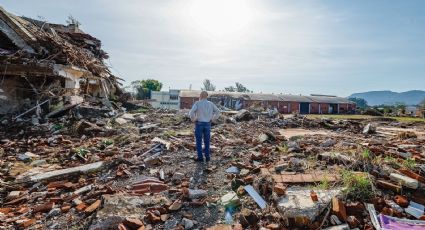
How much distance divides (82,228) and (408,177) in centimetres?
390

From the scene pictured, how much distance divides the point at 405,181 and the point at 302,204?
1.40m

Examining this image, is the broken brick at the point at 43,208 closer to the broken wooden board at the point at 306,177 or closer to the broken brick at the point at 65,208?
the broken brick at the point at 65,208

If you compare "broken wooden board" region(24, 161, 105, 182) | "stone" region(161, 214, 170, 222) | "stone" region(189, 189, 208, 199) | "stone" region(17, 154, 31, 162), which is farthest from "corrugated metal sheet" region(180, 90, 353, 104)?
"stone" region(161, 214, 170, 222)

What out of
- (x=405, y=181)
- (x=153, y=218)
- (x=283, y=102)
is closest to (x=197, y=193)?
(x=153, y=218)

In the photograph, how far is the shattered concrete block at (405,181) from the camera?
3.69 m

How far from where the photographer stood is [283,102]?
38156mm

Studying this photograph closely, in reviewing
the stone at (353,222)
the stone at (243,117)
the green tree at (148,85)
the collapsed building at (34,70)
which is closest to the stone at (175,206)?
the stone at (353,222)

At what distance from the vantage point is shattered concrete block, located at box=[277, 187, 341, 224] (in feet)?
10.5

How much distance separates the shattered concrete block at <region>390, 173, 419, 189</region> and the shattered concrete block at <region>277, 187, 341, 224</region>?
813 millimetres

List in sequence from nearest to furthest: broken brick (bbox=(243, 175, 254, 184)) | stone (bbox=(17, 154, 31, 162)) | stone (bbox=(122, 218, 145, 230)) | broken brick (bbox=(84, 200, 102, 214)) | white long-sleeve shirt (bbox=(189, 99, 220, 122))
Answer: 1. stone (bbox=(122, 218, 145, 230))
2. broken brick (bbox=(84, 200, 102, 214))
3. broken brick (bbox=(243, 175, 254, 184))
4. white long-sleeve shirt (bbox=(189, 99, 220, 122))
5. stone (bbox=(17, 154, 31, 162))

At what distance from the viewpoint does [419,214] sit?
330 centimetres

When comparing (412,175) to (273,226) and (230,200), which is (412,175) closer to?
(273,226)

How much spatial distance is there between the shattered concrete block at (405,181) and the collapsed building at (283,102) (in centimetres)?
2961

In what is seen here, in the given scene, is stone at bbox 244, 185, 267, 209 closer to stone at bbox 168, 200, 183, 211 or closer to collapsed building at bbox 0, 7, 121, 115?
stone at bbox 168, 200, 183, 211
